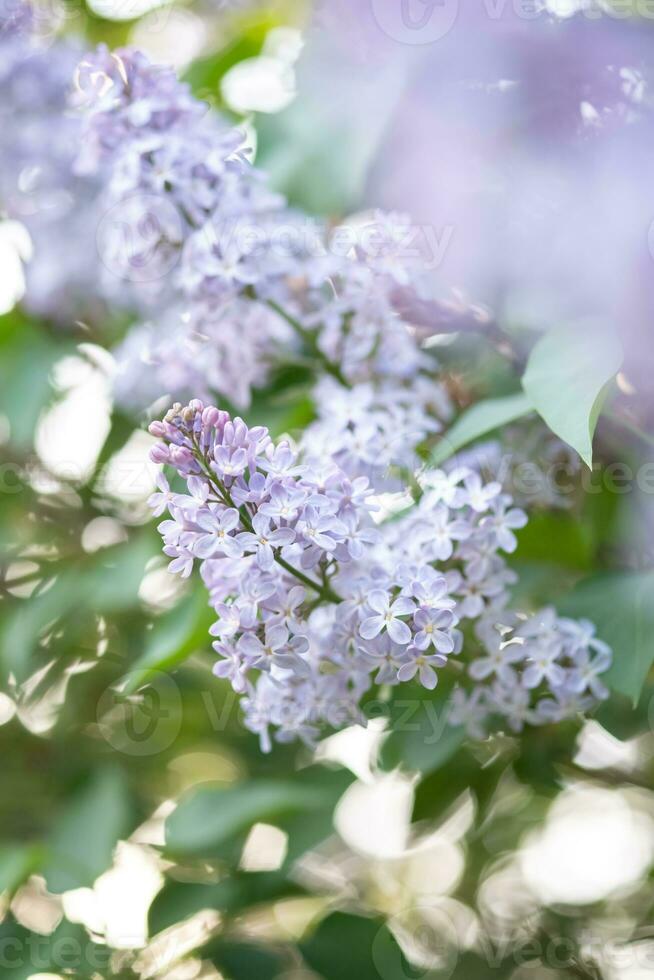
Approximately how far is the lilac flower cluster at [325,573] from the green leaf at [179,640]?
6 centimetres

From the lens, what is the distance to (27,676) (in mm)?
926

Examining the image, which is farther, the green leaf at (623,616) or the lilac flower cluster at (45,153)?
the lilac flower cluster at (45,153)

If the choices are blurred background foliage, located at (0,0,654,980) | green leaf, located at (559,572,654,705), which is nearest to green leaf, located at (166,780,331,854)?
blurred background foliage, located at (0,0,654,980)

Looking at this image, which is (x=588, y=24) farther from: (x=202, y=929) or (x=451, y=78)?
(x=202, y=929)

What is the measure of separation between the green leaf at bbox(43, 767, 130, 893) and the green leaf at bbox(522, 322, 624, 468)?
0.49m

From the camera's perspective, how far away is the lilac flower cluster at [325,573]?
52 centimetres

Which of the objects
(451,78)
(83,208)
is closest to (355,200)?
(451,78)

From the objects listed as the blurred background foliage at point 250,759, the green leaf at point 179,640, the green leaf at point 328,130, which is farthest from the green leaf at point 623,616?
the green leaf at point 328,130

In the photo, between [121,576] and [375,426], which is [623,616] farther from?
[121,576]

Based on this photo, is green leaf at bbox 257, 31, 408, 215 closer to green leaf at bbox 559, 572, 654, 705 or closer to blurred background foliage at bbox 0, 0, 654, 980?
blurred background foliage at bbox 0, 0, 654, 980

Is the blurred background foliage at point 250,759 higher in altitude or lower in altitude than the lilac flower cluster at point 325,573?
lower

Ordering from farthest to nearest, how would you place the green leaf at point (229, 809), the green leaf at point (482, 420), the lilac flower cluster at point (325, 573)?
the green leaf at point (229, 809)
the green leaf at point (482, 420)
the lilac flower cluster at point (325, 573)

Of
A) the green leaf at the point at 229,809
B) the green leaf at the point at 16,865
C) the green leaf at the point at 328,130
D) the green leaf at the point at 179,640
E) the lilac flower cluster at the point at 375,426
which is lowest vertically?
the green leaf at the point at 16,865

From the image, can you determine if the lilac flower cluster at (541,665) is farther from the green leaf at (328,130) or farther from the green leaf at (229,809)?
the green leaf at (328,130)
